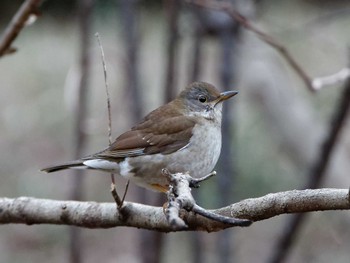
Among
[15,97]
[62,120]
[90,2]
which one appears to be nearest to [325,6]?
[62,120]

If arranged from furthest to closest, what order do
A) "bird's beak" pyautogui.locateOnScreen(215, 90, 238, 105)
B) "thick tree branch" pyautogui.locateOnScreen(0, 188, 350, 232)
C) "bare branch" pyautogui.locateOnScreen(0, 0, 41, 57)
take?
"bird's beak" pyautogui.locateOnScreen(215, 90, 238, 105) → "bare branch" pyautogui.locateOnScreen(0, 0, 41, 57) → "thick tree branch" pyautogui.locateOnScreen(0, 188, 350, 232)

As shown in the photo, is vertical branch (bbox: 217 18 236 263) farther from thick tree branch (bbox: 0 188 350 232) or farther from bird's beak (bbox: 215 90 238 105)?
thick tree branch (bbox: 0 188 350 232)

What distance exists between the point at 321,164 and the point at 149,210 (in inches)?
73.7

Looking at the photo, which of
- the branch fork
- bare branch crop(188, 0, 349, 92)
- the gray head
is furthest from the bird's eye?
the branch fork

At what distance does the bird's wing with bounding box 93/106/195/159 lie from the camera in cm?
441

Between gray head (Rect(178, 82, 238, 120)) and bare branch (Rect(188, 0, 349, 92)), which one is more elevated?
bare branch (Rect(188, 0, 349, 92))

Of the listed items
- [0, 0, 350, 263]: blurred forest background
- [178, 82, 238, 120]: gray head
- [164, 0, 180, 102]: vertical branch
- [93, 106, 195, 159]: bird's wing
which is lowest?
[0, 0, 350, 263]: blurred forest background

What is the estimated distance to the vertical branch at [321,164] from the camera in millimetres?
4777

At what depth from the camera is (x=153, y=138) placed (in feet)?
14.9

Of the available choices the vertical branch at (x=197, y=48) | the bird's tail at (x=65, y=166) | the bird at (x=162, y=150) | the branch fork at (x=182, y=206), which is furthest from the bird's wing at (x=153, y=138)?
the branch fork at (x=182, y=206)

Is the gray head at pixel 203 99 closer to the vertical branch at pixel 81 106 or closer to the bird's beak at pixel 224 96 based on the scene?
the bird's beak at pixel 224 96

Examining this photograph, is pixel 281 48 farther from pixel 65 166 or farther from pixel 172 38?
pixel 65 166

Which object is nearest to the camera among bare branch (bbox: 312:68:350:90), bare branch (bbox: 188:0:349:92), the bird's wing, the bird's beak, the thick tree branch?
the thick tree branch

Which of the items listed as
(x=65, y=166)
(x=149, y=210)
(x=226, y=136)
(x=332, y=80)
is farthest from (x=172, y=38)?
(x=149, y=210)
